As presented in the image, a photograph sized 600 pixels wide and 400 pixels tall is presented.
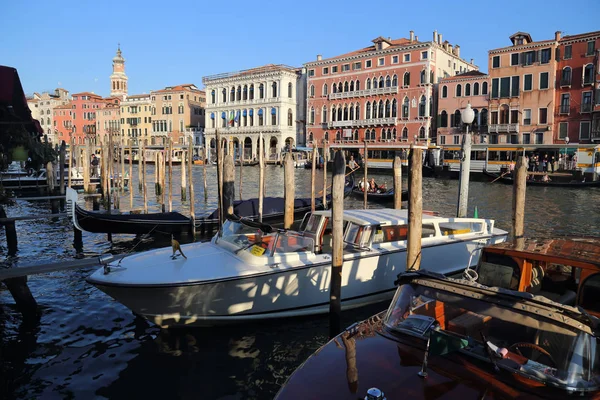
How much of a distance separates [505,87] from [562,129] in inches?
203

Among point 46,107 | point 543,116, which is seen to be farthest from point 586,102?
point 46,107

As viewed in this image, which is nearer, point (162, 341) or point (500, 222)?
point (162, 341)

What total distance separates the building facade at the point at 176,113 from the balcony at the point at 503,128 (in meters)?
37.8

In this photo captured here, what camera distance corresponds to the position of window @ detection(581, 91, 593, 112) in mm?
31719

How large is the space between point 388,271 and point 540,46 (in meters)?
33.2

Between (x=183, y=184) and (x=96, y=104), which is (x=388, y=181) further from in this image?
(x=96, y=104)

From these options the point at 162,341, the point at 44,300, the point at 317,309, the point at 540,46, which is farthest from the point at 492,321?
the point at 540,46

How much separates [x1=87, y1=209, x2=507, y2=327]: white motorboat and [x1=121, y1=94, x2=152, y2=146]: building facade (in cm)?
6238

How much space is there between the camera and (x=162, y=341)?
5.86m

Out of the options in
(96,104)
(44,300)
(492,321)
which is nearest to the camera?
(492,321)

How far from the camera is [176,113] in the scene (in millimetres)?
62031

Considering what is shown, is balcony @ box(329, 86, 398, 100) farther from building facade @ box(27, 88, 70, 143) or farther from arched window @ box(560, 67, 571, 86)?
building facade @ box(27, 88, 70, 143)

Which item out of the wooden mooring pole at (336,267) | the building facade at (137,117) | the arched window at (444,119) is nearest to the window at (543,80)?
the arched window at (444,119)

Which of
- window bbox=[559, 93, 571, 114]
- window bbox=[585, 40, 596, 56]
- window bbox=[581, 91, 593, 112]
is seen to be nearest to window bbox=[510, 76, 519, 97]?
window bbox=[559, 93, 571, 114]
